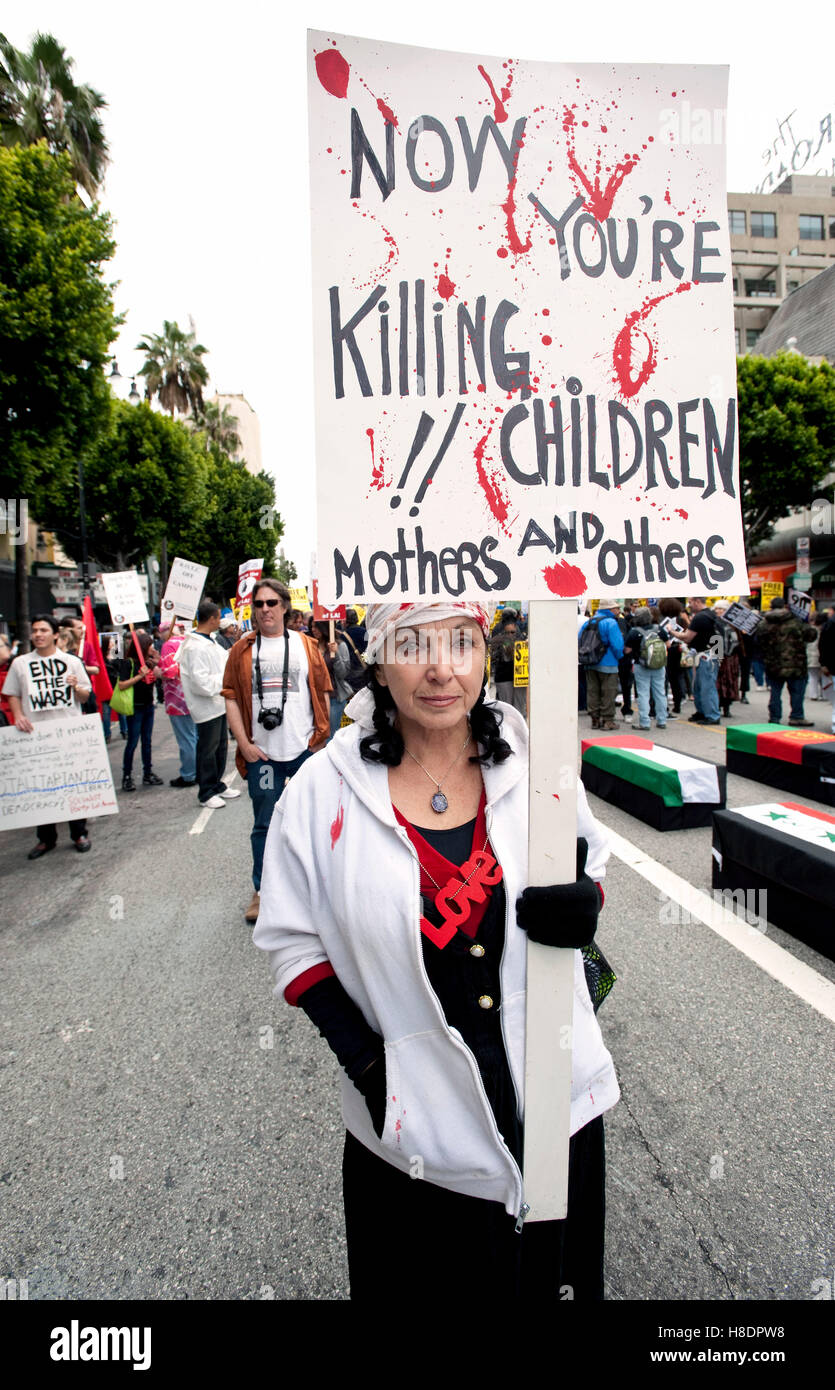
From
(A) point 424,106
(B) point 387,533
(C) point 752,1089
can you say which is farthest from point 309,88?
(C) point 752,1089

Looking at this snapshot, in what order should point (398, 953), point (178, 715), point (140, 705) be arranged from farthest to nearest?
point (178, 715), point (140, 705), point (398, 953)

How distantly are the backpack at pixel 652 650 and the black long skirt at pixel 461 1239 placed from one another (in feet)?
29.4

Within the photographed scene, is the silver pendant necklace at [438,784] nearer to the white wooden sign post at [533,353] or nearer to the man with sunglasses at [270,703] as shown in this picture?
the white wooden sign post at [533,353]

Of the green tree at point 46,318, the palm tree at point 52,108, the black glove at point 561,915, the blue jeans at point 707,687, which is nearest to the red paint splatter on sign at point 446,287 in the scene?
the black glove at point 561,915

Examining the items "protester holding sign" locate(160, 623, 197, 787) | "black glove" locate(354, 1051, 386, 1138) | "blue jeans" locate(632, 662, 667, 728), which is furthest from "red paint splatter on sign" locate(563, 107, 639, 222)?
"blue jeans" locate(632, 662, 667, 728)

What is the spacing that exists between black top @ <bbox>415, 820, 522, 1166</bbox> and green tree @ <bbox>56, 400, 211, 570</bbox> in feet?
95.0

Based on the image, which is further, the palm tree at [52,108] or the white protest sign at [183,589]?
the palm tree at [52,108]

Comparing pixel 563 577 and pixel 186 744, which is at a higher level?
pixel 563 577

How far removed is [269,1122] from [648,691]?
9.18 metres

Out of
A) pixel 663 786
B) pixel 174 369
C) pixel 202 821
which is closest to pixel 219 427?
pixel 174 369

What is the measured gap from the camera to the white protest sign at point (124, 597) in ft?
32.9

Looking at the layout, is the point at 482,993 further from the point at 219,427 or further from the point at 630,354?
the point at 219,427

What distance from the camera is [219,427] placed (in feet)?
172
